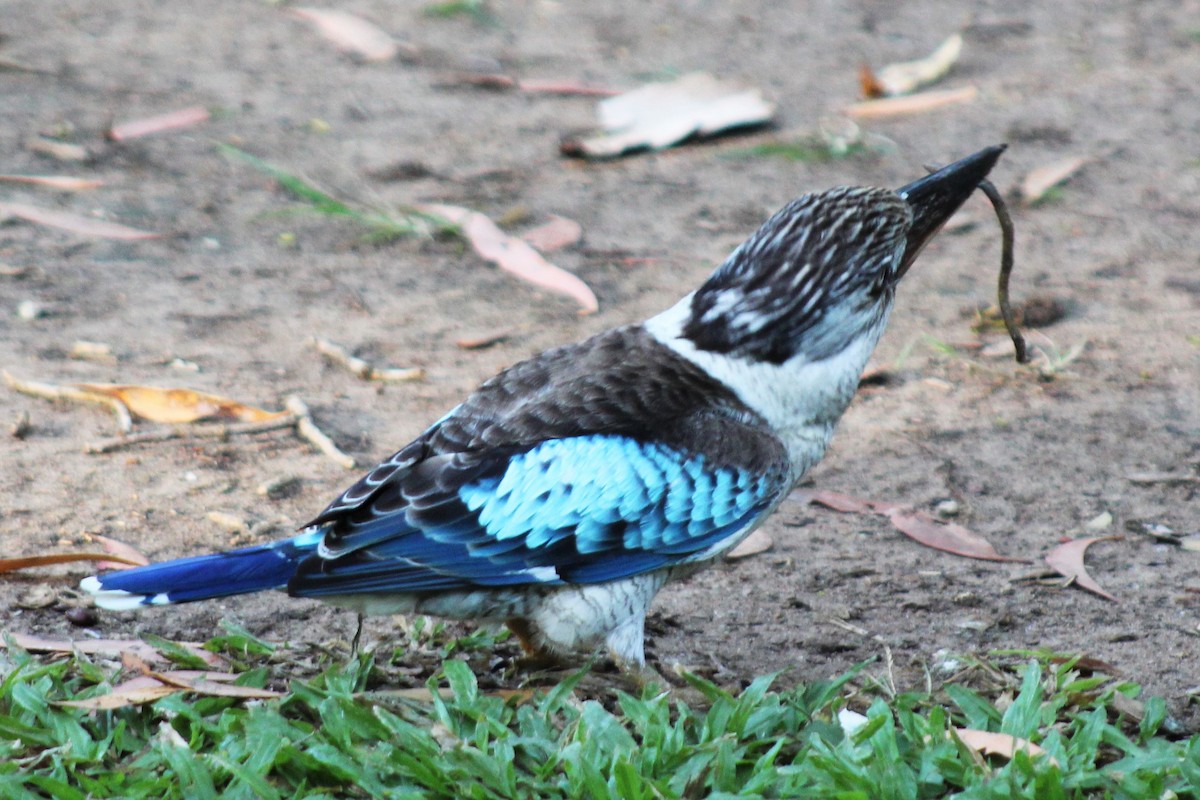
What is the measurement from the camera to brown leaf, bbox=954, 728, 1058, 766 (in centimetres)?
354

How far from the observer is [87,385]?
5582mm

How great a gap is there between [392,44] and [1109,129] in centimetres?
447

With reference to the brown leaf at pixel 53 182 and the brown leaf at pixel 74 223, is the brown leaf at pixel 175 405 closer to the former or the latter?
the brown leaf at pixel 74 223

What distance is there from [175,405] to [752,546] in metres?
2.24

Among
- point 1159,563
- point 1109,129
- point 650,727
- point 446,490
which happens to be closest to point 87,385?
point 446,490

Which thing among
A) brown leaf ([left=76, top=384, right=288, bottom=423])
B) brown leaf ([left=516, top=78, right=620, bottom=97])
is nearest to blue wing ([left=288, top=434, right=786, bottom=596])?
brown leaf ([left=76, top=384, right=288, bottom=423])

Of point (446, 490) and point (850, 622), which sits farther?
point (850, 622)

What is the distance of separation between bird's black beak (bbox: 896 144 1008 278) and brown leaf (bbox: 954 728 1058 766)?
157cm

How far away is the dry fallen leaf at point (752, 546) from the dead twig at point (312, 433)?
4.62 feet

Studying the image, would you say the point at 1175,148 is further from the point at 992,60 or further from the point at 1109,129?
the point at 992,60

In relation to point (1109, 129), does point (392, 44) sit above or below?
below

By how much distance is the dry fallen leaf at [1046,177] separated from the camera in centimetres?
759

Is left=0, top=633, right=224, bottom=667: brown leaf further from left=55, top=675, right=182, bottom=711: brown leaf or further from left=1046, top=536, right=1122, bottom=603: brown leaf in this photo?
left=1046, top=536, right=1122, bottom=603: brown leaf

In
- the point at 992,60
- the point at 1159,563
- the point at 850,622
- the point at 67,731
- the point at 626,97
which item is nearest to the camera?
the point at 67,731
